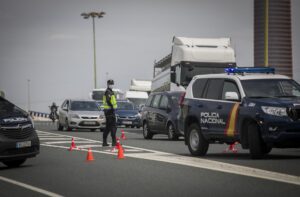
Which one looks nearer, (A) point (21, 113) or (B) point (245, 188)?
(B) point (245, 188)

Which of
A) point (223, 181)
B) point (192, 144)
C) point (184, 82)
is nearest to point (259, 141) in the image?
point (192, 144)

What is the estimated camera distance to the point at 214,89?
705 inches

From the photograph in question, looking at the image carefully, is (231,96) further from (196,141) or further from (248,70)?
(196,141)

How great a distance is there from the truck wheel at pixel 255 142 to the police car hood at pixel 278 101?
0.49m

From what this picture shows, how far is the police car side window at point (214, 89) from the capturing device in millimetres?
17734

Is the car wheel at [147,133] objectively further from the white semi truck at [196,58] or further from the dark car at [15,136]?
the dark car at [15,136]

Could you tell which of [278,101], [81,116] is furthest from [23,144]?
[81,116]

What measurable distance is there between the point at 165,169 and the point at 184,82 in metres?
15.7

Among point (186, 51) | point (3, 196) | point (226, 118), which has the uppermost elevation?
point (186, 51)

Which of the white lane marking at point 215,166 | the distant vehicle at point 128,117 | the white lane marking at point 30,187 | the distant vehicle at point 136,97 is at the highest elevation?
the distant vehicle at point 136,97

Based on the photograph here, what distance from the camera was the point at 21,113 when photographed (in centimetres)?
1570

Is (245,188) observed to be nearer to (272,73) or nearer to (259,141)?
(259,141)

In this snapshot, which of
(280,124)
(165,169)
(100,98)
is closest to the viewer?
(165,169)

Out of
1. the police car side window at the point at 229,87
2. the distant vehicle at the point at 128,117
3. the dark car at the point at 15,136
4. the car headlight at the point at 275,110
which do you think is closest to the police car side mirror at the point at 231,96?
the police car side window at the point at 229,87
